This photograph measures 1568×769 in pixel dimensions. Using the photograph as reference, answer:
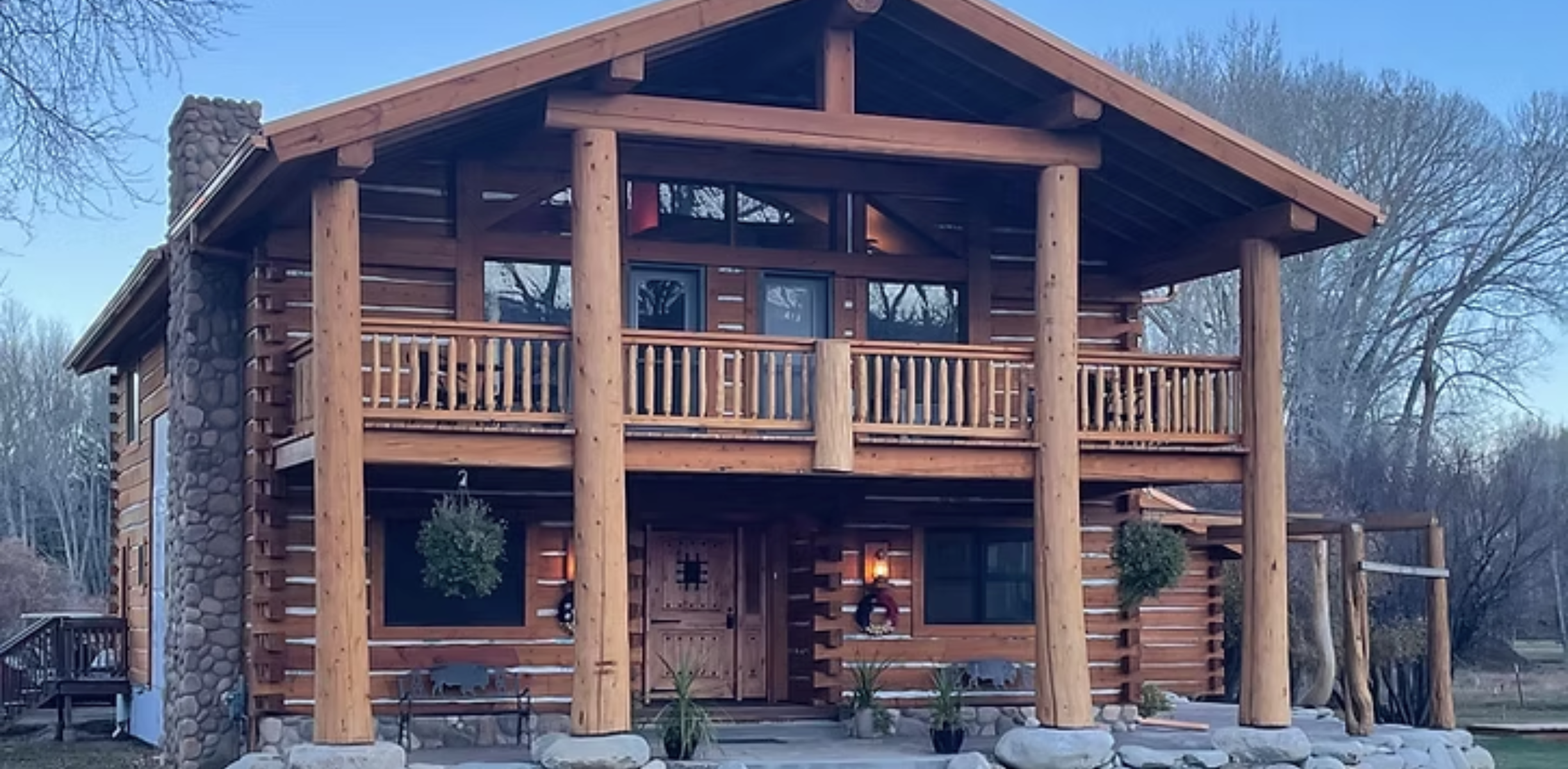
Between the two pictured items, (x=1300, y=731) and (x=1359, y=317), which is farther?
(x=1359, y=317)

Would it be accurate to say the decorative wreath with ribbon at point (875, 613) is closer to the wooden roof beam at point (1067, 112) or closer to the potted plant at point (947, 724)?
the potted plant at point (947, 724)

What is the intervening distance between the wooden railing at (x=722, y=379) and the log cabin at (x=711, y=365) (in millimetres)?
53

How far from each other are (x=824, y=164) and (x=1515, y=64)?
32.8 metres

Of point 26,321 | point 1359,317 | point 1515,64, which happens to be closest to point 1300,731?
point 1359,317

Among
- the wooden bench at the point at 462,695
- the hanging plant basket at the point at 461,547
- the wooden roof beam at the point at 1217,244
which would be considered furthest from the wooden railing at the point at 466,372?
the wooden roof beam at the point at 1217,244

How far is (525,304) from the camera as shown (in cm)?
1789

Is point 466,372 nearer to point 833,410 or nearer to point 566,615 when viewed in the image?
point 833,410

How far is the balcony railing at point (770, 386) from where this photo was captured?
1529cm

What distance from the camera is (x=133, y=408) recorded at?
951 inches

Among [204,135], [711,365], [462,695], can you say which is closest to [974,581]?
[711,365]

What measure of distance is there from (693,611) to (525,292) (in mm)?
3780

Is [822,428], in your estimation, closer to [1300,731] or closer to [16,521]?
[1300,731]

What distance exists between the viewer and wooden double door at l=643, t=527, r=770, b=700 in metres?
19.3

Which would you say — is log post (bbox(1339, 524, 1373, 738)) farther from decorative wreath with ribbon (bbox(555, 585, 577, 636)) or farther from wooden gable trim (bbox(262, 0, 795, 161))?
wooden gable trim (bbox(262, 0, 795, 161))
